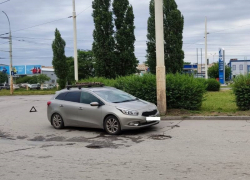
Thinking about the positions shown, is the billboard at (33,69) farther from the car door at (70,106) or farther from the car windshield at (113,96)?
the car windshield at (113,96)

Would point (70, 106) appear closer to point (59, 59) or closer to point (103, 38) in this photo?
point (103, 38)

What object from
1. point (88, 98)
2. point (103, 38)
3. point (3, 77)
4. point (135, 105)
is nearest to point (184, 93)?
point (135, 105)

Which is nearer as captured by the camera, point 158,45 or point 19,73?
point 158,45

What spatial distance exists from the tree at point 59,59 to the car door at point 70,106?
30172 mm

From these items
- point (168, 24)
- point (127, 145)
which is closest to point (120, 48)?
point (168, 24)

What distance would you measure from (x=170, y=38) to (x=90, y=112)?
52.5 feet

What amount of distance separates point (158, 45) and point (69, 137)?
19.0 ft

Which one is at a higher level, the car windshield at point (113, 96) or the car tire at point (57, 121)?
the car windshield at point (113, 96)

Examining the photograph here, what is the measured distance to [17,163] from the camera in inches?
261

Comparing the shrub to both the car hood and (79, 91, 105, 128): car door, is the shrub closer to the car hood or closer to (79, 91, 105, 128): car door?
the car hood

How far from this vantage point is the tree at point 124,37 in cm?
2231

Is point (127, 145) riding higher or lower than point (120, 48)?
lower

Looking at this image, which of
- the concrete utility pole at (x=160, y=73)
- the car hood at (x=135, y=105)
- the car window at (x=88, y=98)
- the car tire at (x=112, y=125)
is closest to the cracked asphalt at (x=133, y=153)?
the car tire at (x=112, y=125)

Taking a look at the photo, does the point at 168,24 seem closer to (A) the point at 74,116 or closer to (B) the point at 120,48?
(B) the point at 120,48
